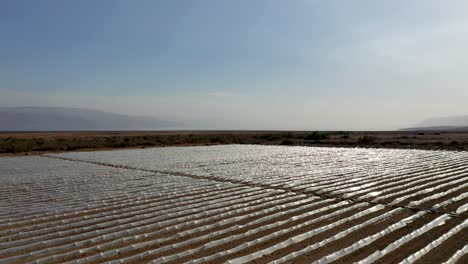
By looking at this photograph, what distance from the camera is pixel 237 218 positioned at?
18.6 ft

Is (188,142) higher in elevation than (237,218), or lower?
higher

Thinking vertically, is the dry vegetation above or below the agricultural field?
above

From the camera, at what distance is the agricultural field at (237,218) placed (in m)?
4.19

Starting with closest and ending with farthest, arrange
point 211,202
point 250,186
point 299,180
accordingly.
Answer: point 211,202 < point 250,186 < point 299,180

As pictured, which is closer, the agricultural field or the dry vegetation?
the agricultural field

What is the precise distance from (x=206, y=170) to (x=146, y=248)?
712 cm

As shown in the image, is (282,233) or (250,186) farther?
(250,186)

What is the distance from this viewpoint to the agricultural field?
165 inches

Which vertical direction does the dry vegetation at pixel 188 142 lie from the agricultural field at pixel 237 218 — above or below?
above

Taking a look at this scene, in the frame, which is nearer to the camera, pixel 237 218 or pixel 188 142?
pixel 237 218

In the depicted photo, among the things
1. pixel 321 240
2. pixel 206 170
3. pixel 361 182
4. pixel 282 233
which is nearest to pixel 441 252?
pixel 321 240

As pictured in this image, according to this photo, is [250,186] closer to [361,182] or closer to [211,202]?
[211,202]

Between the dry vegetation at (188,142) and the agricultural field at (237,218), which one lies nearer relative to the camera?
the agricultural field at (237,218)

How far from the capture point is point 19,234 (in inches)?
197
